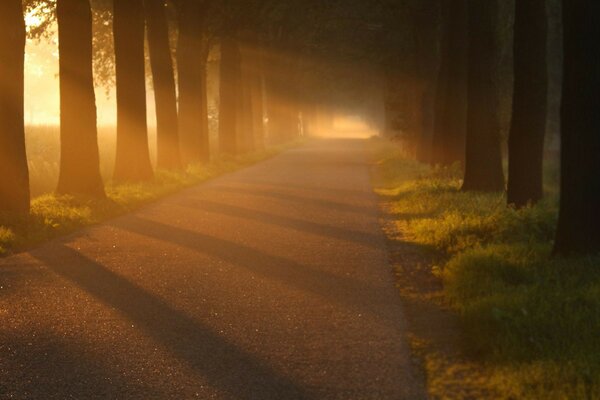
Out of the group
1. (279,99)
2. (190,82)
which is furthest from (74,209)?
(279,99)

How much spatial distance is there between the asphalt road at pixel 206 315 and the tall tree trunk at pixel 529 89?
9.00ft

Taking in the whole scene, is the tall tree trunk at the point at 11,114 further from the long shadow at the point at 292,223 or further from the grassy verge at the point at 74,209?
the long shadow at the point at 292,223

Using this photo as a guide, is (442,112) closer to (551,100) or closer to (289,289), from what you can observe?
(289,289)

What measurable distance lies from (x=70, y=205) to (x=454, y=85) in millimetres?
10953

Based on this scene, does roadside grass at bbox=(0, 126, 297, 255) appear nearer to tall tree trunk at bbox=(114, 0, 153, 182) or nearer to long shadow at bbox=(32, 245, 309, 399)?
tall tree trunk at bbox=(114, 0, 153, 182)

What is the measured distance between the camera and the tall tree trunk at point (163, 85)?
85.4 feet

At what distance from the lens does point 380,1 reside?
32781 mm

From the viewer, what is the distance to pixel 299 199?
1988cm

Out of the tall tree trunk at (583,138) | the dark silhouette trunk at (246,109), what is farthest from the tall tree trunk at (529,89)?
the dark silhouette trunk at (246,109)

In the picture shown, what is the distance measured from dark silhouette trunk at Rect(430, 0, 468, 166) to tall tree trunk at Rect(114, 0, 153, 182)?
7.97 meters

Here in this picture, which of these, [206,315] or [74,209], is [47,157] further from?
[206,315]

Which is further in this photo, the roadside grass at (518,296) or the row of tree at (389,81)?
the row of tree at (389,81)

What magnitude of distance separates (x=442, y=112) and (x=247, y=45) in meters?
19.0

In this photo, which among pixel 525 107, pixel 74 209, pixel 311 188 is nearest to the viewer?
pixel 525 107
